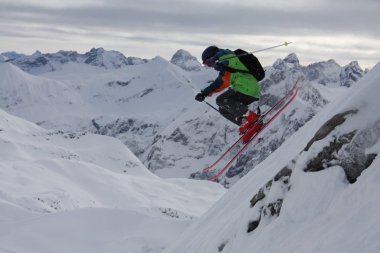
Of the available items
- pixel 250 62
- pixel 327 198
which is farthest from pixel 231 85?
pixel 327 198

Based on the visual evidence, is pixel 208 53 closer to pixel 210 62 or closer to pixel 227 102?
pixel 210 62

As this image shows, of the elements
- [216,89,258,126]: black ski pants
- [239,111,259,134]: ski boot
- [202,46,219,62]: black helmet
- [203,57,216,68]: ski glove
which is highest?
[202,46,219,62]: black helmet

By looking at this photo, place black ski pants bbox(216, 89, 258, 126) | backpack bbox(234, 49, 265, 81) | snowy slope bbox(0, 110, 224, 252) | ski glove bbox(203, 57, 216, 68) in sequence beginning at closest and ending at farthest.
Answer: ski glove bbox(203, 57, 216, 68)
backpack bbox(234, 49, 265, 81)
black ski pants bbox(216, 89, 258, 126)
snowy slope bbox(0, 110, 224, 252)

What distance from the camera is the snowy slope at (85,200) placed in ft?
59.4

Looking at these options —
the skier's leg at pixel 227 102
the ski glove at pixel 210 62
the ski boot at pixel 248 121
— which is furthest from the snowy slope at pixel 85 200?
the ski glove at pixel 210 62

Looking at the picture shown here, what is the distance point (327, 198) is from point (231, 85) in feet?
20.2

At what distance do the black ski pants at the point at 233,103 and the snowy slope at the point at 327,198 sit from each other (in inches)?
171

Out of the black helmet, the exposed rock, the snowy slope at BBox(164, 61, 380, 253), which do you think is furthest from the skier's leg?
the exposed rock

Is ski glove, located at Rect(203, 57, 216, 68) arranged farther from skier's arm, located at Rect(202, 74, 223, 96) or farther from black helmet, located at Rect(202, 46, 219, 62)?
skier's arm, located at Rect(202, 74, 223, 96)

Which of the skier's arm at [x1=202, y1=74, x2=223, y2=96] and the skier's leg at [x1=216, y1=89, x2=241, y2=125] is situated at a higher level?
the skier's arm at [x1=202, y1=74, x2=223, y2=96]

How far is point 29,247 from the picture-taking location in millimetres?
17344

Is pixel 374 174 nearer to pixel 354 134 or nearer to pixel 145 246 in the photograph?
pixel 354 134

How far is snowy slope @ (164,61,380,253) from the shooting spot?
6480 millimetres

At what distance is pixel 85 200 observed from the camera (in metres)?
39.7
